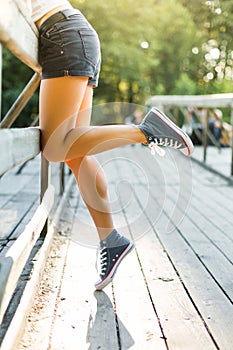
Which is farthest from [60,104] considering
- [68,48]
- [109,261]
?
[109,261]

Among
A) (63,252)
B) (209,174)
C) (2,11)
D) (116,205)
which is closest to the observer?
(2,11)

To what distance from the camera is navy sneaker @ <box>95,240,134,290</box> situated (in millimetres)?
2061

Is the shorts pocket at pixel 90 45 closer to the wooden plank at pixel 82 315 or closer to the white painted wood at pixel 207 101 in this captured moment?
the wooden plank at pixel 82 315

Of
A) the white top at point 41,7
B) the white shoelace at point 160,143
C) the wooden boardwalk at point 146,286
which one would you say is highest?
the white top at point 41,7

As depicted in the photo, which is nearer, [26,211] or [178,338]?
[178,338]

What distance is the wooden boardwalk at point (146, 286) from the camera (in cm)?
165

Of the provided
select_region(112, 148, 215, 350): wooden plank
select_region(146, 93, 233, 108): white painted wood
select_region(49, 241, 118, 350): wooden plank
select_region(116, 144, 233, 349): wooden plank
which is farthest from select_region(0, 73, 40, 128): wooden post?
select_region(146, 93, 233, 108): white painted wood

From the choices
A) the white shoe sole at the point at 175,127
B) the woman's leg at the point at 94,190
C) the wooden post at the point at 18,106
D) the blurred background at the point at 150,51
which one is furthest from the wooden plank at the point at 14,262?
the blurred background at the point at 150,51

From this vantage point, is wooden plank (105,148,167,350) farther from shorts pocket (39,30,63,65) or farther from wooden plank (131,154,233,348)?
shorts pocket (39,30,63,65)

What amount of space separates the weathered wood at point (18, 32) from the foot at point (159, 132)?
1.49 feet

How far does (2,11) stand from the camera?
123 cm

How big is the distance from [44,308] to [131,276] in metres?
0.50

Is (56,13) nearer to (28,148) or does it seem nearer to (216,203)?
(28,148)

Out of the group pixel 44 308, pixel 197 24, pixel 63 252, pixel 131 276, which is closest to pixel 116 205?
pixel 63 252
